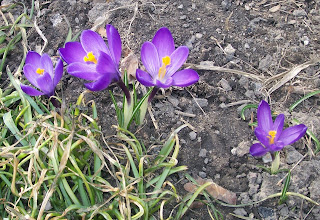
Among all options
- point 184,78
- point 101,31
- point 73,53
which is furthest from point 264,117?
point 101,31

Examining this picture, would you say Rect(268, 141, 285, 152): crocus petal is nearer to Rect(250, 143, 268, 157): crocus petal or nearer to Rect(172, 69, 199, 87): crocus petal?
Rect(250, 143, 268, 157): crocus petal

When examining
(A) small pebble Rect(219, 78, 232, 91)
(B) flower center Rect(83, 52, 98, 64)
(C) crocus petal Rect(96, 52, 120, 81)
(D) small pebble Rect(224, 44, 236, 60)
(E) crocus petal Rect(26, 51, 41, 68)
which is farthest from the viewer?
(D) small pebble Rect(224, 44, 236, 60)

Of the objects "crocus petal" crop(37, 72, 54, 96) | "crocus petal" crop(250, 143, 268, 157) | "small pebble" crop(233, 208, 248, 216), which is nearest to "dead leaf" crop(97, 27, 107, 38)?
"crocus petal" crop(37, 72, 54, 96)

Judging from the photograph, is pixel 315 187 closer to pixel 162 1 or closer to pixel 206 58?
pixel 206 58

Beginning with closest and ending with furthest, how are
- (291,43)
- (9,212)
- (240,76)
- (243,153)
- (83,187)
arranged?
(9,212), (83,187), (243,153), (240,76), (291,43)

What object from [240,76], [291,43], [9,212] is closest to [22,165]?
[9,212]

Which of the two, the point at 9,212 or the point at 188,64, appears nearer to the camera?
the point at 9,212
